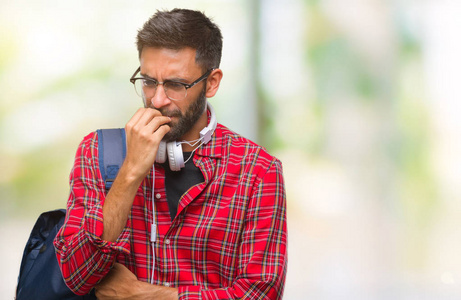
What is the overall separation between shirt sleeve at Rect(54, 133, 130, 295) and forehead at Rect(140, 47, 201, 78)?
1.17ft

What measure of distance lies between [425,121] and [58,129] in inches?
77.7

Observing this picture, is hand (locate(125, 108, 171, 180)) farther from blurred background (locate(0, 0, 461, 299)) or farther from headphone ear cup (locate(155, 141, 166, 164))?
blurred background (locate(0, 0, 461, 299))

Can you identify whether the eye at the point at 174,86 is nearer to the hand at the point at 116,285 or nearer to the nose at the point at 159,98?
the nose at the point at 159,98

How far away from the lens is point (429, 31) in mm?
3484

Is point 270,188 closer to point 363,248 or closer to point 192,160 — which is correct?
point 192,160

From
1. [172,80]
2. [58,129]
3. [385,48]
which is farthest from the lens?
[385,48]

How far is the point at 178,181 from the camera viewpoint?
6.61 feet

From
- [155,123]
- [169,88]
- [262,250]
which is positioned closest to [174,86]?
[169,88]

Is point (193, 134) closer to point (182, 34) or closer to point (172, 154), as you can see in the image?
point (172, 154)

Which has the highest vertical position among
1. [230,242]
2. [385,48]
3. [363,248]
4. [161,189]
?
[385,48]

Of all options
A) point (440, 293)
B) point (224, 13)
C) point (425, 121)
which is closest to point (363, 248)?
point (440, 293)

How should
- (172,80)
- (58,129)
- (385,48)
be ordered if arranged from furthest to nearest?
1. (385,48)
2. (58,129)
3. (172,80)

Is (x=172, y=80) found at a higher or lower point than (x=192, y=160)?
higher

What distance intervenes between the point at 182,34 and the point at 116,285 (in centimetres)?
78
